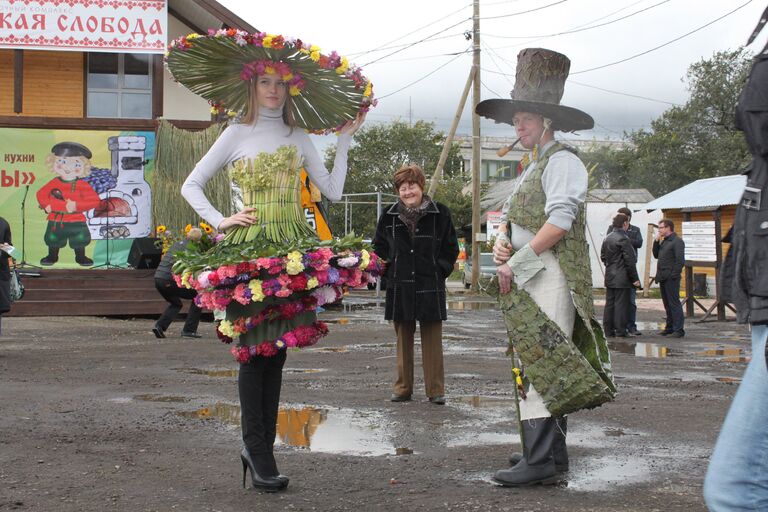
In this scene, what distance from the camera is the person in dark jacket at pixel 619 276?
1503 cm

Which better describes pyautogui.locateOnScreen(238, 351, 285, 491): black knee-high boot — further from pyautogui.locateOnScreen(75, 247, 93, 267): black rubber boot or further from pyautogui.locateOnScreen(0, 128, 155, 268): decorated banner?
pyautogui.locateOnScreen(75, 247, 93, 267): black rubber boot

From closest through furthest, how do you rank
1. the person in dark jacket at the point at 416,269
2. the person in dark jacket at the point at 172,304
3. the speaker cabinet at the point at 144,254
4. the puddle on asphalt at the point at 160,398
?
the puddle on asphalt at the point at 160,398
the person in dark jacket at the point at 416,269
the person in dark jacket at the point at 172,304
the speaker cabinet at the point at 144,254

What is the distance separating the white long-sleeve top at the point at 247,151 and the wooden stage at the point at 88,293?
13.7 meters

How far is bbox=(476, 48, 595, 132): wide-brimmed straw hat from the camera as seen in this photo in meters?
5.25

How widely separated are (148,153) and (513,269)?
1688 cm

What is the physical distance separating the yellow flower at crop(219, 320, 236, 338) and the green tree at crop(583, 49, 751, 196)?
3877 centimetres

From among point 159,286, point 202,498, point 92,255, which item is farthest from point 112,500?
point 92,255

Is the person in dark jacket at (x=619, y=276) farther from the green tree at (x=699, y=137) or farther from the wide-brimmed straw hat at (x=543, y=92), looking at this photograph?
the green tree at (x=699, y=137)

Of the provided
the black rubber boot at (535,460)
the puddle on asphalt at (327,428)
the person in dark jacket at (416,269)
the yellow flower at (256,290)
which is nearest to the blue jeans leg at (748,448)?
the black rubber boot at (535,460)

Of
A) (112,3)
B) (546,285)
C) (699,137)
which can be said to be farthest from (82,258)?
(699,137)

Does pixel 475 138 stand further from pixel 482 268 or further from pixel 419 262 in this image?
pixel 419 262

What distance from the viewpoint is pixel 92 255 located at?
20.6m

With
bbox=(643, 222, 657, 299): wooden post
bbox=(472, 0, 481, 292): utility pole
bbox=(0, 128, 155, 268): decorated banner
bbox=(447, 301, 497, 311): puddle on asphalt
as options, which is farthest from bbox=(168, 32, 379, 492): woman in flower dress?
bbox=(472, 0, 481, 292): utility pole

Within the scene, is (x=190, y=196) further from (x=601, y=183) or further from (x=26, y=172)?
(x=601, y=183)
